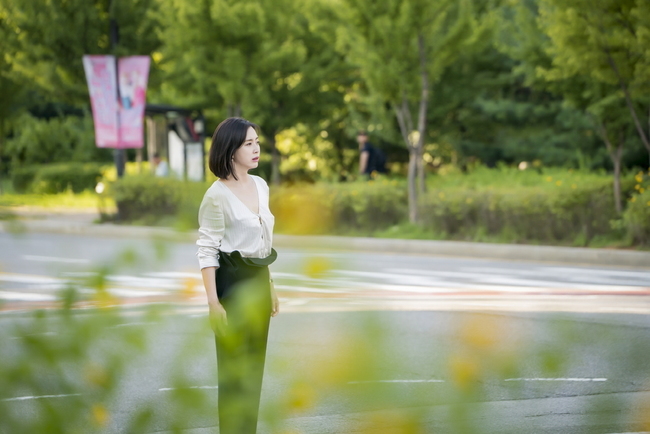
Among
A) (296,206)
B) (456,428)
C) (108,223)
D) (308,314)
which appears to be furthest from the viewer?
(108,223)

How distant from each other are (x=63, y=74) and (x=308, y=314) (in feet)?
57.7

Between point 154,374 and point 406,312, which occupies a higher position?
point 154,374

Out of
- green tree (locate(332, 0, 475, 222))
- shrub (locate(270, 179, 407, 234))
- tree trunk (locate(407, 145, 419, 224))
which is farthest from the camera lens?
shrub (locate(270, 179, 407, 234))

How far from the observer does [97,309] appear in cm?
216

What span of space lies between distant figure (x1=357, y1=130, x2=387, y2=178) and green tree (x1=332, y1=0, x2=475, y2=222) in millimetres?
1824

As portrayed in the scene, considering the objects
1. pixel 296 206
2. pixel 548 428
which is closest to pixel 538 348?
pixel 296 206

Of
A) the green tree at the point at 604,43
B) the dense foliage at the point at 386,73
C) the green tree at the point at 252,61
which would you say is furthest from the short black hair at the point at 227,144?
the green tree at the point at 252,61

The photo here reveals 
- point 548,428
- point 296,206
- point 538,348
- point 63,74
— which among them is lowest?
point 548,428

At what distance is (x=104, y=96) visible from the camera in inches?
884

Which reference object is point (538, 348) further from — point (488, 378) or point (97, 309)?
point (97, 309)

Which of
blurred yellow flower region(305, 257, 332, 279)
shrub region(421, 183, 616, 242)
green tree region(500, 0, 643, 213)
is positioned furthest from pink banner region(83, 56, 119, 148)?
blurred yellow flower region(305, 257, 332, 279)

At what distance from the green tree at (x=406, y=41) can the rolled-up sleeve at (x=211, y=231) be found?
1325 centimetres

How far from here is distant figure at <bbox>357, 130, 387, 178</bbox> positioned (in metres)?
20.4

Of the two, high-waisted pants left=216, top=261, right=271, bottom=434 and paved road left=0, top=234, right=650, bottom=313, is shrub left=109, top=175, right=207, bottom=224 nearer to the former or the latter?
paved road left=0, top=234, right=650, bottom=313
